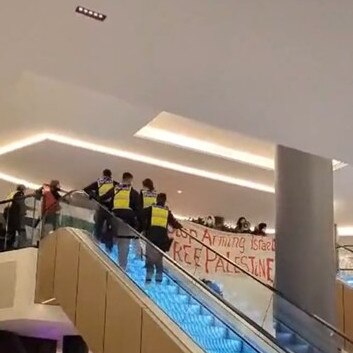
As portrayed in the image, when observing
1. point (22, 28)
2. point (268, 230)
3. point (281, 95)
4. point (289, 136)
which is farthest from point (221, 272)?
point (268, 230)

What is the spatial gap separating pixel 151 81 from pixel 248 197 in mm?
12436

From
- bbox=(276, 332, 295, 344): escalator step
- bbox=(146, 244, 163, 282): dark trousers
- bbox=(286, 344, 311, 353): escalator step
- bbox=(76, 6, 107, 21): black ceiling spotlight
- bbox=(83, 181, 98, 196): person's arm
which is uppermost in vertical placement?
bbox=(76, 6, 107, 21): black ceiling spotlight

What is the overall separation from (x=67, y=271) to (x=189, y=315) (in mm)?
2685

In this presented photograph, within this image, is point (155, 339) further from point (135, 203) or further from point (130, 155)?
point (130, 155)

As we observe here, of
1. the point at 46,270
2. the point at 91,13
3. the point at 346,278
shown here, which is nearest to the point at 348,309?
the point at 346,278

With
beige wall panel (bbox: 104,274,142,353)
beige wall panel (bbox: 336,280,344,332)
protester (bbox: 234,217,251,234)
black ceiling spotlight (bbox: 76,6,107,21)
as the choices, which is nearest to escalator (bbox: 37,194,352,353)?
beige wall panel (bbox: 104,274,142,353)

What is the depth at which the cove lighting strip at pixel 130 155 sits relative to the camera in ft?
49.3

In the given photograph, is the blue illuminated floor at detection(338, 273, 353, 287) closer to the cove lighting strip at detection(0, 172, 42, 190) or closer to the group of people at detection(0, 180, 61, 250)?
the group of people at detection(0, 180, 61, 250)

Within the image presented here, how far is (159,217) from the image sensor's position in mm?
11195

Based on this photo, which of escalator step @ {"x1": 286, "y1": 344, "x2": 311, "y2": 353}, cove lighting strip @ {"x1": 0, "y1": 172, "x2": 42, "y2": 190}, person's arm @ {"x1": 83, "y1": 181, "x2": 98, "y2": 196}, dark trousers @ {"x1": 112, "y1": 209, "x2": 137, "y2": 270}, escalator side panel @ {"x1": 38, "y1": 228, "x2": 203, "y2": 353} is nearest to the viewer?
escalator side panel @ {"x1": 38, "y1": 228, "x2": 203, "y2": 353}

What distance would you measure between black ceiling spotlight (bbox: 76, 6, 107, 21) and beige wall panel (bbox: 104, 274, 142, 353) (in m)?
4.13

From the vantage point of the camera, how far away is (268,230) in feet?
76.4

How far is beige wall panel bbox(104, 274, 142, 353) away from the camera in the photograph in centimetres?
890

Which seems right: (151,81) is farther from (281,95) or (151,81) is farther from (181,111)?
(281,95)
